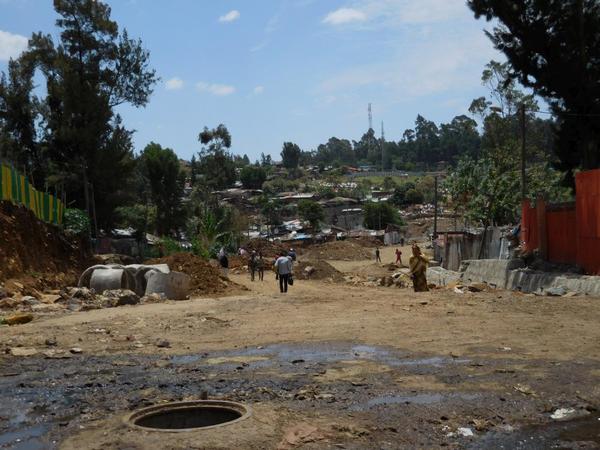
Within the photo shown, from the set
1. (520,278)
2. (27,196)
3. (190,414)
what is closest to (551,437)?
(190,414)

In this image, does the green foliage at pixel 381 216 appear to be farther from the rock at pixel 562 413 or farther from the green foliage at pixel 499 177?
the rock at pixel 562 413

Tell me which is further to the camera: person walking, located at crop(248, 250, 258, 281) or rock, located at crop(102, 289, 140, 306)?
person walking, located at crop(248, 250, 258, 281)

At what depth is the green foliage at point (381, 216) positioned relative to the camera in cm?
10100

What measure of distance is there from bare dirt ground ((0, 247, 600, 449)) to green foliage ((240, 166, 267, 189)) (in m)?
130

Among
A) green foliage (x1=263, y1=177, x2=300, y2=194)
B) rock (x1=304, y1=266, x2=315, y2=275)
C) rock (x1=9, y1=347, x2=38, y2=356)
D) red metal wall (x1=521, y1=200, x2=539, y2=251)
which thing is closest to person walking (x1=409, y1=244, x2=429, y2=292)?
red metal wall (x1=521, y1=200, x2=539, y2=251)

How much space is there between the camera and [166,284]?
20484 millimetres

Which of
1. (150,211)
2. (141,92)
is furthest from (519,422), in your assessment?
(150,211)

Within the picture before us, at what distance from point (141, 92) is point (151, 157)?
854 inches

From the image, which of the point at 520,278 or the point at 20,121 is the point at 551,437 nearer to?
the point at 520,278

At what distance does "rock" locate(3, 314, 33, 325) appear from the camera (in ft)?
43.9

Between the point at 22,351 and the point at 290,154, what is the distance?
589ft

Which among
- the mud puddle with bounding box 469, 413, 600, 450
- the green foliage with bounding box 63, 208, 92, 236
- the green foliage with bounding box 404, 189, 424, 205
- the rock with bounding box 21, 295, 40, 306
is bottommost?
the mud puddle with bounding box 469, 413, 600, 450

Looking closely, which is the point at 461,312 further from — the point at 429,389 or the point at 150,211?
the point at 150,211

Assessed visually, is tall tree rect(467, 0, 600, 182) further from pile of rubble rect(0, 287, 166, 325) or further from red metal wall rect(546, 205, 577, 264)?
pile of rubble rect(0, 287, 166, 325)
